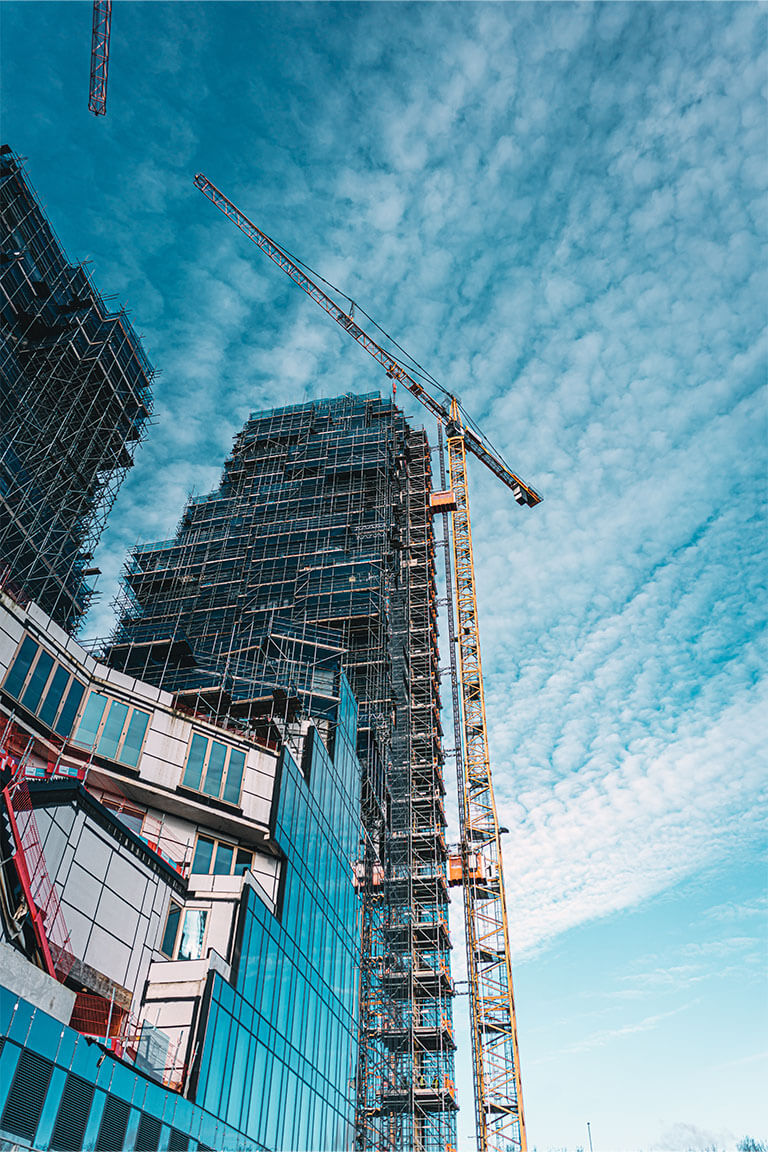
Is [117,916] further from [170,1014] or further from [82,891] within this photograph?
[170,1014]

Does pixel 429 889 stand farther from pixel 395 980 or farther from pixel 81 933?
pixel 81 933

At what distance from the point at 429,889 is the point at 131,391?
51.2m

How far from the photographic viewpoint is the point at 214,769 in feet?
138

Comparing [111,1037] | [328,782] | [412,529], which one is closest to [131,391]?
[412,529]

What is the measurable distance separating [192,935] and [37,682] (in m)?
12.0

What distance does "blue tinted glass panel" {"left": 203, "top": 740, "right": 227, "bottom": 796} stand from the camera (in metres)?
41.3

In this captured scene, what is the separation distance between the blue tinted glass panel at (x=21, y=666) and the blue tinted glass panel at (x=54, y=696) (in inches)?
63.4

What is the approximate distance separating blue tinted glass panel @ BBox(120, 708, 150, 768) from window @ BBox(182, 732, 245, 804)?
8.38 ft

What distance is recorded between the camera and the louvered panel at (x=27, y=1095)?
1955 centimetres

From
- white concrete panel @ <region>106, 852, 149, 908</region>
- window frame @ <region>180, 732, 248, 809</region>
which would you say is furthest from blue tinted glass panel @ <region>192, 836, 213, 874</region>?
white concrete panel @ <region>106, 852, 149, 908</region>

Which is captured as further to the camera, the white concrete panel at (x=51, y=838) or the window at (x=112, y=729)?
the window at (x=112, y=729)

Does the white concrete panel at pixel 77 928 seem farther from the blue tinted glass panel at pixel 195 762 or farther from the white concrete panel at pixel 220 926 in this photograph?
the blue tinted glass panel at pixel 195 762

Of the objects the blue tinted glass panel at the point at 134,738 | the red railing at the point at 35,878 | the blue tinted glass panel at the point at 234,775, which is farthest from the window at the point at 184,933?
the blue tinted glass panel at the point at 134,738

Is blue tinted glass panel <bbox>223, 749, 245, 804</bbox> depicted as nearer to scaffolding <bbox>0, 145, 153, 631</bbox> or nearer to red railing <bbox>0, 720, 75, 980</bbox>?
red railing <bbox>0, 720, 75, 980</bbox>
